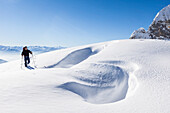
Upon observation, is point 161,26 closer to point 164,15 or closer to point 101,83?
point 164,15

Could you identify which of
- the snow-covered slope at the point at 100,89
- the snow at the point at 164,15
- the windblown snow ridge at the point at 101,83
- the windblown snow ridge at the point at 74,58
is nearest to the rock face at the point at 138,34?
the snow at the point at 164,15

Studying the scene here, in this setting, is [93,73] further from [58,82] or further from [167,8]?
[167,8]

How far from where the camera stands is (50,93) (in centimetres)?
297

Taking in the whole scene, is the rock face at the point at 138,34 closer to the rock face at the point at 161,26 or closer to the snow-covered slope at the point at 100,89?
the rock face at the point at 161,26

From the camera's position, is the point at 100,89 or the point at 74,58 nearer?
the point at 100,89

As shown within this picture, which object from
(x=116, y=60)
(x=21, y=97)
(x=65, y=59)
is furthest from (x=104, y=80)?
(x=65, y=59)

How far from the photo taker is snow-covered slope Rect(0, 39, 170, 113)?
2307 millimetres

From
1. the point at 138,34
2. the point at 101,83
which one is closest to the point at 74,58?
the point at 101,83

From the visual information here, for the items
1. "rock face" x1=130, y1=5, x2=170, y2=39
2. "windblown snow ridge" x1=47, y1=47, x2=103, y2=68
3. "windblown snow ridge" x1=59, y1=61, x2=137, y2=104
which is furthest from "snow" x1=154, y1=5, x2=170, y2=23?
"windblown snow ridge" x1=59, y1=61, x2=137, y2=104

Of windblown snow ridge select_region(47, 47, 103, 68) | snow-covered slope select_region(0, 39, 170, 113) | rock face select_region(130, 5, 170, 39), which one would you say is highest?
rock face select_region(130, 5, 170, 39)

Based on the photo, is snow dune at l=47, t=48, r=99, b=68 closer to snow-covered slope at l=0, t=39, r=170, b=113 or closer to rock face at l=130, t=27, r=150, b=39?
snow-covered slope at l=0, t=39, r=170, b=113

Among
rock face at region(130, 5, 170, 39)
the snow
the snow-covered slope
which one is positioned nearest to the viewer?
the snow-covered slope

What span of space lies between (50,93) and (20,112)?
962 mm

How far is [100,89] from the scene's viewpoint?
4004 mm
